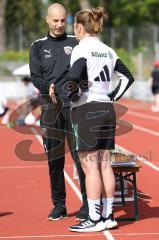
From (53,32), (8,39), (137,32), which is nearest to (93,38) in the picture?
(53,32)

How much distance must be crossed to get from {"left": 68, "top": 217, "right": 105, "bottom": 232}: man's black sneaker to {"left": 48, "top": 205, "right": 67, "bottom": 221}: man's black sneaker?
0.65 metres

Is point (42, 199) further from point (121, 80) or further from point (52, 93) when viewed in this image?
point (121, 80)

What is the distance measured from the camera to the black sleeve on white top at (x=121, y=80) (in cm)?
838

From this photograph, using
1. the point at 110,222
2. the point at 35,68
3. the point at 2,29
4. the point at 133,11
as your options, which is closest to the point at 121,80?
the point at 35,68

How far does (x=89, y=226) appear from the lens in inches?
327

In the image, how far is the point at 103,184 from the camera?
832 centimetres

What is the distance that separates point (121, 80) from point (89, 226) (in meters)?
1.50

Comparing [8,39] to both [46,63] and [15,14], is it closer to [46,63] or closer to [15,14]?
[15,14]

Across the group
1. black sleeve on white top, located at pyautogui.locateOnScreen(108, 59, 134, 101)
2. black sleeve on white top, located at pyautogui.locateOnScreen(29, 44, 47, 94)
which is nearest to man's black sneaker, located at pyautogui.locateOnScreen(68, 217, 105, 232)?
black sleeve on white top, located at pyautogui.locateOnScreen(108, 59, 134, 101)

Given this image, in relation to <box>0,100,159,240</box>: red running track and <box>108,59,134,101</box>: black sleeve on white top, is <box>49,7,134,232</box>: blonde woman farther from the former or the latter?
<box>0,100,159,240</box>: red running track

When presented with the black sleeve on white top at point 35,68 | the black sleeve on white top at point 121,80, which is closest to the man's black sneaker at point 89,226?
the black sleeve on white top at point 121,80

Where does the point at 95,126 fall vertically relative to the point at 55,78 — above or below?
below

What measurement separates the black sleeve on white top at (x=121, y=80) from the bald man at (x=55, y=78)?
585 millimetres

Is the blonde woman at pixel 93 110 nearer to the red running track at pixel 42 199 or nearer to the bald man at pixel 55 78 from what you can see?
the red running track at pixel 42 199
